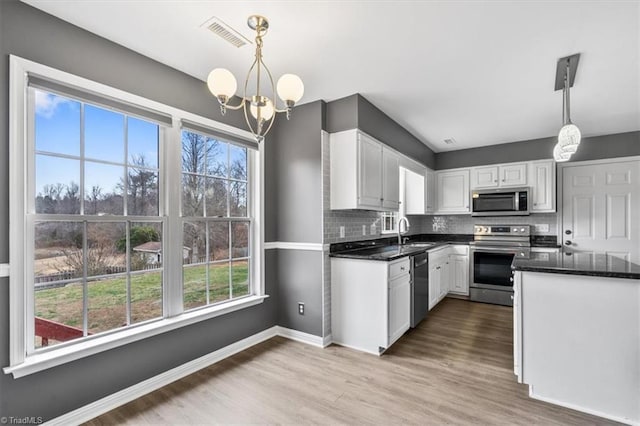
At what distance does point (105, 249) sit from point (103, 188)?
44 cm

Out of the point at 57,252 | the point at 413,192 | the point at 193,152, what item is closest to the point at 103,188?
the point at 57,252

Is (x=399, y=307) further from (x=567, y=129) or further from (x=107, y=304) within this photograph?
(x=107, y=304)

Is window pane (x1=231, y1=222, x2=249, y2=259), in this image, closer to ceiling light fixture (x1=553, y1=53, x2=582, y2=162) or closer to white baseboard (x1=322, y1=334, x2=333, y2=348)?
white baseboard (x1=322, y1=334, x2=333, y2=348)

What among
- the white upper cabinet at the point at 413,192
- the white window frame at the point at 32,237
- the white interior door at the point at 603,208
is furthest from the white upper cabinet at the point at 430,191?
the white window frame at the point at 32,237

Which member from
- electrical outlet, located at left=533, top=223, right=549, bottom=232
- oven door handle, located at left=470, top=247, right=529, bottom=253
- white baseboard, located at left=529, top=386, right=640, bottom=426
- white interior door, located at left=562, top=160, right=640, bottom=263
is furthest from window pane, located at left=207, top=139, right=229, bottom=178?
white interior door, located at left=562, top=160, right=640, bottom=263

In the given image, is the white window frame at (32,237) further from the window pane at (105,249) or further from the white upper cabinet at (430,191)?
the white upper cabinet at (430,191)

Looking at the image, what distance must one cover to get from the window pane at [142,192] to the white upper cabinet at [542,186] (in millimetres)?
5172

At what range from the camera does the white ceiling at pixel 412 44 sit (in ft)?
6.15

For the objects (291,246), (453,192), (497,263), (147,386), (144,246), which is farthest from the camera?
(453,192)

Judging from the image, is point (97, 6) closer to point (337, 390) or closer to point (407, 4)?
point (407, 4)

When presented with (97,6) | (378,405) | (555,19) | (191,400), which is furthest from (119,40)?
(378,405)

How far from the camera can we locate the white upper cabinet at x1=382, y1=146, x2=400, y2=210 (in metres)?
3.63

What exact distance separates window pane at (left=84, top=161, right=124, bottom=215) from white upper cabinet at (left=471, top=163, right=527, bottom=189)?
513 cm

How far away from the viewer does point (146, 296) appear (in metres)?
2.43
